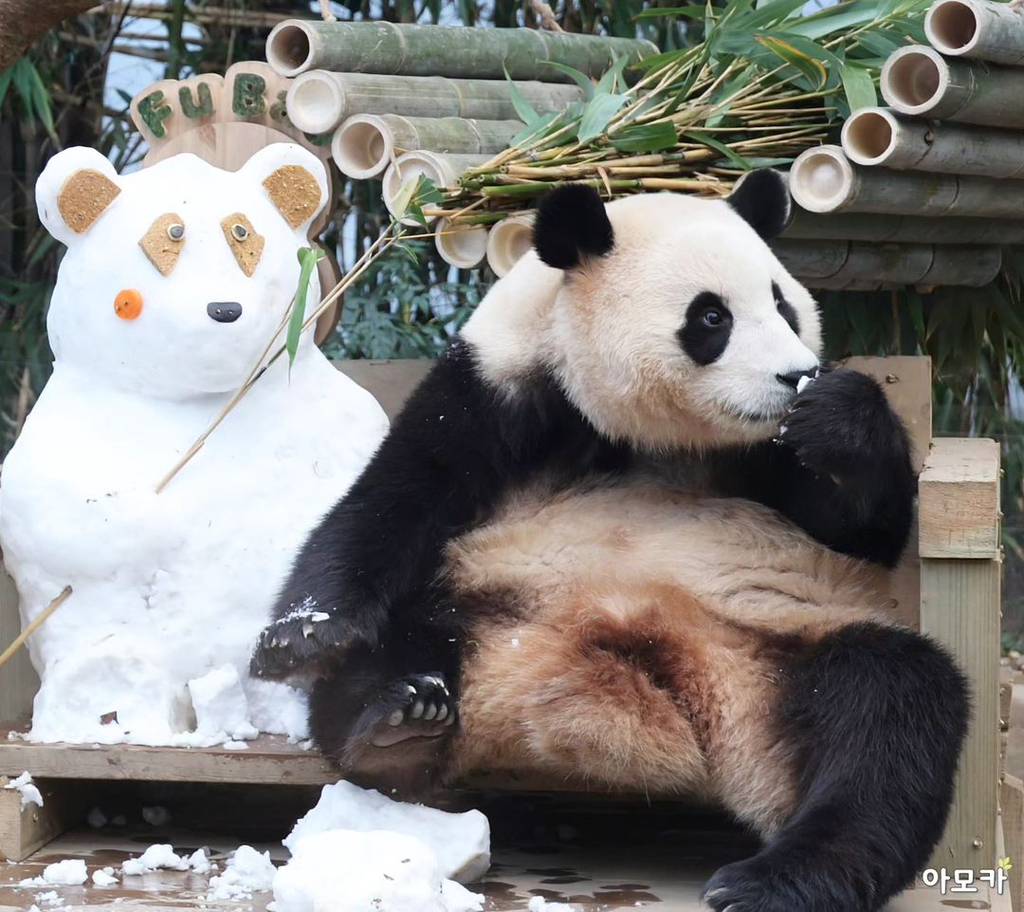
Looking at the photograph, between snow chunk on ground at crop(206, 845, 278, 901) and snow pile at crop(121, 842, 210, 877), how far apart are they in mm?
56

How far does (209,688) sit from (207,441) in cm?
46

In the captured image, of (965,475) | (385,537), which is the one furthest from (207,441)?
(965,475)

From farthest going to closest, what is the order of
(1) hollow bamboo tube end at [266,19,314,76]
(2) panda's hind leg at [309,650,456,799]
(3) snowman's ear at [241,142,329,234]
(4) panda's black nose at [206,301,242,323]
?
(1) hollow bamboo tube end at [266,19,314,76] → (3) snowman's ear at [241,142,329,234] → (4) panda's black nose at [206,301,242,323] → (2) panda's hind leg at [309,650,456,799]

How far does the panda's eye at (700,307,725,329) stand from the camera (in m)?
2.42

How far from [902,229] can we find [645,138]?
0.54m

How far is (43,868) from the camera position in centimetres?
256

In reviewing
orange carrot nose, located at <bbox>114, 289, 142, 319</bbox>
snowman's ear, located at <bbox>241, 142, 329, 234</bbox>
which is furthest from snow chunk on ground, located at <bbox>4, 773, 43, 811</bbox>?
snowman's ear, located at <bbox>241, 142, 329, 234</bbox>

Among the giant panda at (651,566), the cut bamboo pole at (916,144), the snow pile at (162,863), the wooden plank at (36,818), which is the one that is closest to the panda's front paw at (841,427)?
the giant panda at (651,566)

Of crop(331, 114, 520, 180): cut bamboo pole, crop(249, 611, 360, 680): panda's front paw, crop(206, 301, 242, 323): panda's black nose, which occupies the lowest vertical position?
crop(249, 611, 360, 680): panda's front paw

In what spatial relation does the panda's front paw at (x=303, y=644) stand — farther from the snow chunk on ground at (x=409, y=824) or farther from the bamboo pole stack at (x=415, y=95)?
the bamboo pole stack at (x=415, y=95)

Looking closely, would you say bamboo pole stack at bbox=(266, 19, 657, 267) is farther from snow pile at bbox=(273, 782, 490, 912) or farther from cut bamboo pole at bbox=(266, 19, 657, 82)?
snow pile at bbox=(273, 782, 490, 912)

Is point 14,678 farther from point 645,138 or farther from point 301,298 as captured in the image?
point 645,138

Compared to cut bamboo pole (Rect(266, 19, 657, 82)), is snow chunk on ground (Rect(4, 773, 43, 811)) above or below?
below

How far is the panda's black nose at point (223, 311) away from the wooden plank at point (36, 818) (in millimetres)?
854
